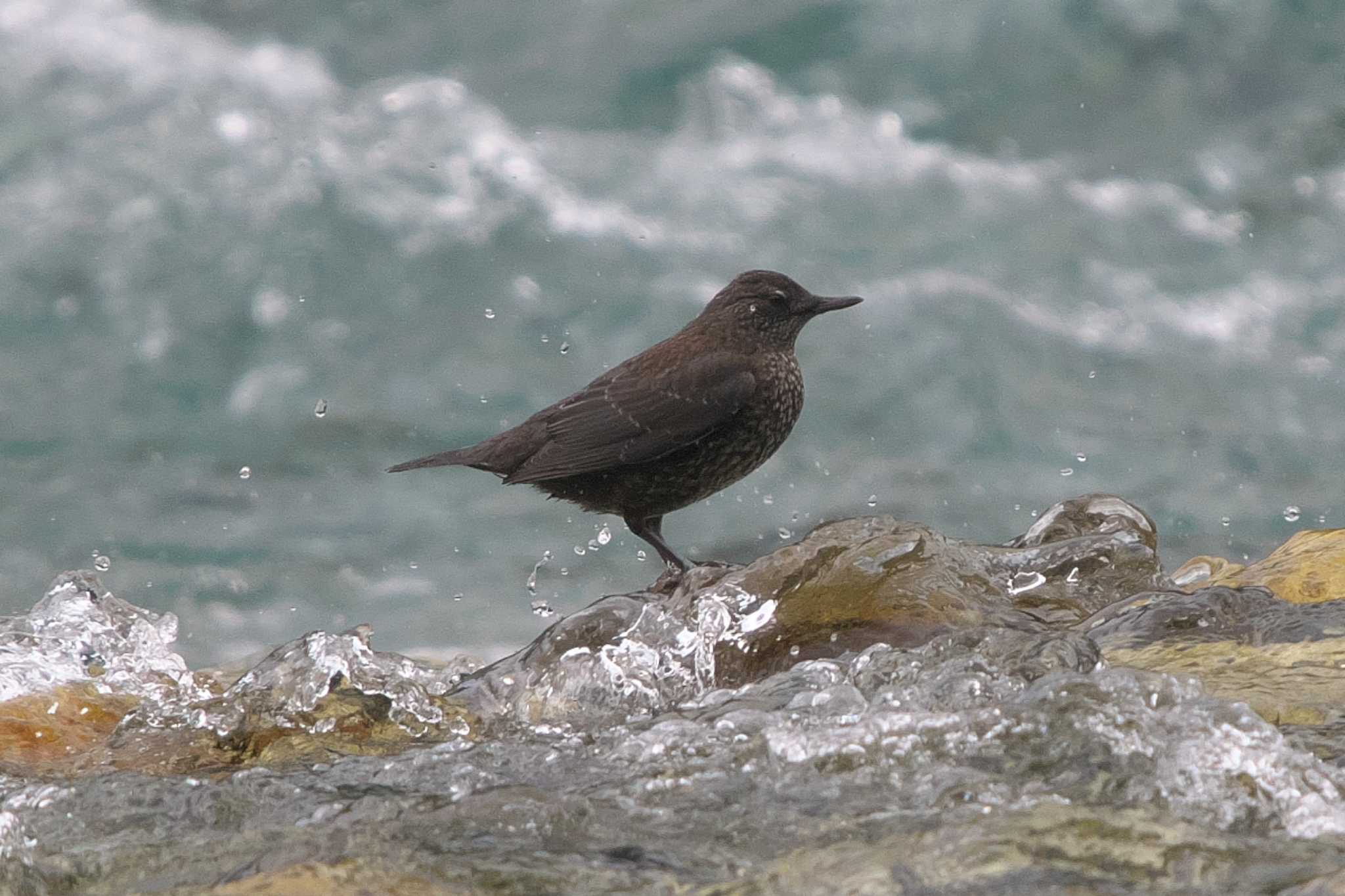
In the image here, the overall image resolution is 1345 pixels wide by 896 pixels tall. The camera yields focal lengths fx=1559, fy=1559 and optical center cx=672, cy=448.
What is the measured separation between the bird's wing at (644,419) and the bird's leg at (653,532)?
1.17 ft

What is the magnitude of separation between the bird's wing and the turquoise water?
4504 mm

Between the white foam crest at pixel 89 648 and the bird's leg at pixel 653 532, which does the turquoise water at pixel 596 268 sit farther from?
the white foam crest at pixel 89 648

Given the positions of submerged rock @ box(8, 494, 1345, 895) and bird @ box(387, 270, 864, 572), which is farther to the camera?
bird @ box(387, 270, 864, 572)

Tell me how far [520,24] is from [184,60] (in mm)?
3014

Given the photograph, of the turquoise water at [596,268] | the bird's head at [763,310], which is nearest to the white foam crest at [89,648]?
the bird's head at [763,310]

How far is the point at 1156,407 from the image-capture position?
12.0m

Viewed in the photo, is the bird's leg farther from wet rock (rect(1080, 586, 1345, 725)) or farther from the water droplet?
→ wet rock (rect(1080, 586, 1345, 725))

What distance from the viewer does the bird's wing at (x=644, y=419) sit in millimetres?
5535

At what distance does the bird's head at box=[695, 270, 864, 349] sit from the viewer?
586 centimetres

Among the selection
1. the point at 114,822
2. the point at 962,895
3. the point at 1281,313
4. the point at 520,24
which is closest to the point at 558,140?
the point at 520,24

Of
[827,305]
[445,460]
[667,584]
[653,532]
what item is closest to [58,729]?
[667,584]

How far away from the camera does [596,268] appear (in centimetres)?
1320

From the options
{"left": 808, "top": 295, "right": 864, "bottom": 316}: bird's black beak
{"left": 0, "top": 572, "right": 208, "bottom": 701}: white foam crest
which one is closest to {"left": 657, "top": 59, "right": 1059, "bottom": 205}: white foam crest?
{"left": 808, "top": 295, "right": 864, "bottom": 316}: bird's black beak

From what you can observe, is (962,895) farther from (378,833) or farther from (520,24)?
(520,24)
